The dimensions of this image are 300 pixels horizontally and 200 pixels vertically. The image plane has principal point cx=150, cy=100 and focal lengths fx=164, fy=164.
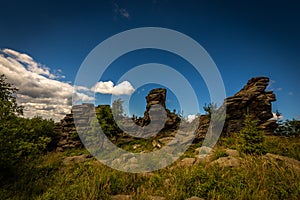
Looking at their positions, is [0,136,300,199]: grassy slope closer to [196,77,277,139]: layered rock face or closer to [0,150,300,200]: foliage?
[0,150,300,200]: foliage

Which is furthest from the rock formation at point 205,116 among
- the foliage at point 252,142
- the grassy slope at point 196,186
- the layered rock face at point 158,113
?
the grassy slope at point 196,186

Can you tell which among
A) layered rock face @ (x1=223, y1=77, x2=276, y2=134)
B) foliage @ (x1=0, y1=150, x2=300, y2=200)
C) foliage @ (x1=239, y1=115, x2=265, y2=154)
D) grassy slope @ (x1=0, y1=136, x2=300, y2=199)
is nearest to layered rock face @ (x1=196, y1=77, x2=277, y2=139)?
layered rock face @ (x1=223, y1=77, x2=276, y2=134)

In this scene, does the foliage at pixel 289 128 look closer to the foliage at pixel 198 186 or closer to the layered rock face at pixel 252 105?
the layered rock face at pixel 252 105

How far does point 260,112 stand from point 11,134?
86.2 feet

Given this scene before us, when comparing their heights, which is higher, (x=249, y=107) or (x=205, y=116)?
(x=249, y=107)

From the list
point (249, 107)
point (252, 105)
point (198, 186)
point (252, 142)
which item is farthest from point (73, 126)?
point (198, 186)

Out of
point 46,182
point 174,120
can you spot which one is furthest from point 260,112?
point 46,182

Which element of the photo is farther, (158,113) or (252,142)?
(158,113)

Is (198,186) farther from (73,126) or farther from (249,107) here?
(73,126)

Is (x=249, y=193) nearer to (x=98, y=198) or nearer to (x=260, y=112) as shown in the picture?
(x=98, y=198)

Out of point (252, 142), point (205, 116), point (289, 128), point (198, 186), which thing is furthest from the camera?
point (205, 116)

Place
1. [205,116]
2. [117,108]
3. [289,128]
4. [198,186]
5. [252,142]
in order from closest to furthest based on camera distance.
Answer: [198,186]
[252,142]
[289,128]
[205,116]
[117,108]

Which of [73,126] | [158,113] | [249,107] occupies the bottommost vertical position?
[73,126]

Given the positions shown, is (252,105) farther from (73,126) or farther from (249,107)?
(73,126)
